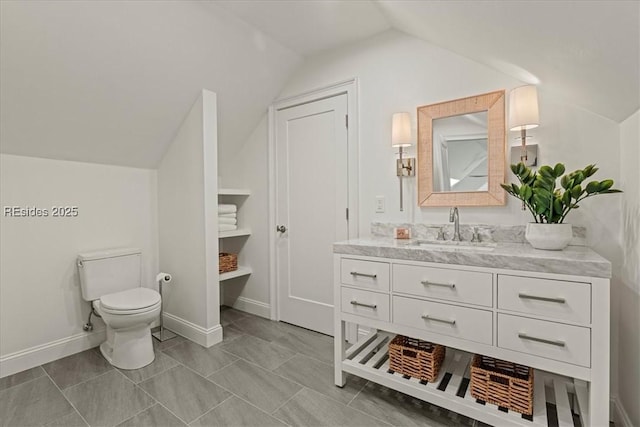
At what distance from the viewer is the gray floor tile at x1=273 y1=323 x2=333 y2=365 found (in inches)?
95.3

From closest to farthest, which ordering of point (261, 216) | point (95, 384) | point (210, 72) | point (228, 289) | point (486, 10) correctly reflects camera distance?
point (486, 10) < point (95, 384) < point (210, 72) < point (261, 216) < point (228, 289)

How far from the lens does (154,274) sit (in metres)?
2.99

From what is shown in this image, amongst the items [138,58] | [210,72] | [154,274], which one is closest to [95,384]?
[154,274]

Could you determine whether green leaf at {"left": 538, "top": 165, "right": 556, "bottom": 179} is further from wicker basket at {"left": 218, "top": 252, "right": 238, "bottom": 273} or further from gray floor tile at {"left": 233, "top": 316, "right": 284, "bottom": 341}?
wicker basket at {"left": 218, "top": 252, "right": 238, "bottom": 273}

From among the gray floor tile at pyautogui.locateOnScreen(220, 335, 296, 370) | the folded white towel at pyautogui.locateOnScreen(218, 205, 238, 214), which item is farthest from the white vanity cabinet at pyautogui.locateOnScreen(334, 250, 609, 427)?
the folded white towel at pyautogui.locateOnScreen(218, 205, 238, 214)

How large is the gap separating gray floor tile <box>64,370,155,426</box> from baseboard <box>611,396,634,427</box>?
8.07ft

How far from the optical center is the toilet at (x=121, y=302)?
2166 millimetres

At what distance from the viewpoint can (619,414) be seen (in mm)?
1628

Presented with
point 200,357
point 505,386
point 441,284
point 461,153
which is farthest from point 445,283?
point 200,357

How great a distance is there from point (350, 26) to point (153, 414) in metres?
2.78

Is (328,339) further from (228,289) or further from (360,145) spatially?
(360,145)

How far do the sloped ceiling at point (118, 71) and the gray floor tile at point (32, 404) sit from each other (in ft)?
5.02

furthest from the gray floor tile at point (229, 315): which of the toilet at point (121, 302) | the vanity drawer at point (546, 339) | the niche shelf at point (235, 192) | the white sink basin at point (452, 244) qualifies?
the vanity drawer at point (546, 339)

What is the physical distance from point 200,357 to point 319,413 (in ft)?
3.57
